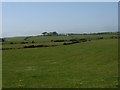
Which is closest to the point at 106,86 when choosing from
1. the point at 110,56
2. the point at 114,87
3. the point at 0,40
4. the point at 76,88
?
the point at 114,87

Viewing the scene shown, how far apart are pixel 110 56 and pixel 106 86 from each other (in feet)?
109

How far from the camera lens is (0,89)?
24.8 m

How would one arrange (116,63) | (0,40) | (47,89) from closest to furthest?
(47,89)
(116,63)
(0,40)

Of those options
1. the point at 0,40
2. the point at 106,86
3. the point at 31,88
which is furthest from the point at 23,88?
the point at 0,40

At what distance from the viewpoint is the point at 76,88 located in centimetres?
2438

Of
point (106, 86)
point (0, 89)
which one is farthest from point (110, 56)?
point (0, 89)

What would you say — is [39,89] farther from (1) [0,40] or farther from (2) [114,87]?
(1) [0,40]

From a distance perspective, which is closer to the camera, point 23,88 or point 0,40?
point 23,88

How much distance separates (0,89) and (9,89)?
0.85 metres

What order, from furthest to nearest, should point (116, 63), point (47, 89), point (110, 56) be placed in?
point (110, 56) < point (116, 63) < point (47, 89)

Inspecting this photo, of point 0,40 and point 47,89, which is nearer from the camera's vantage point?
point 47,89

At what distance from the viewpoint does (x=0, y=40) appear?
636ft

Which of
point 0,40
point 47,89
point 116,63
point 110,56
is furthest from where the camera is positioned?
point 0,40

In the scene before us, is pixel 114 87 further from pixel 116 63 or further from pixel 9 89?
pixel 116 63
